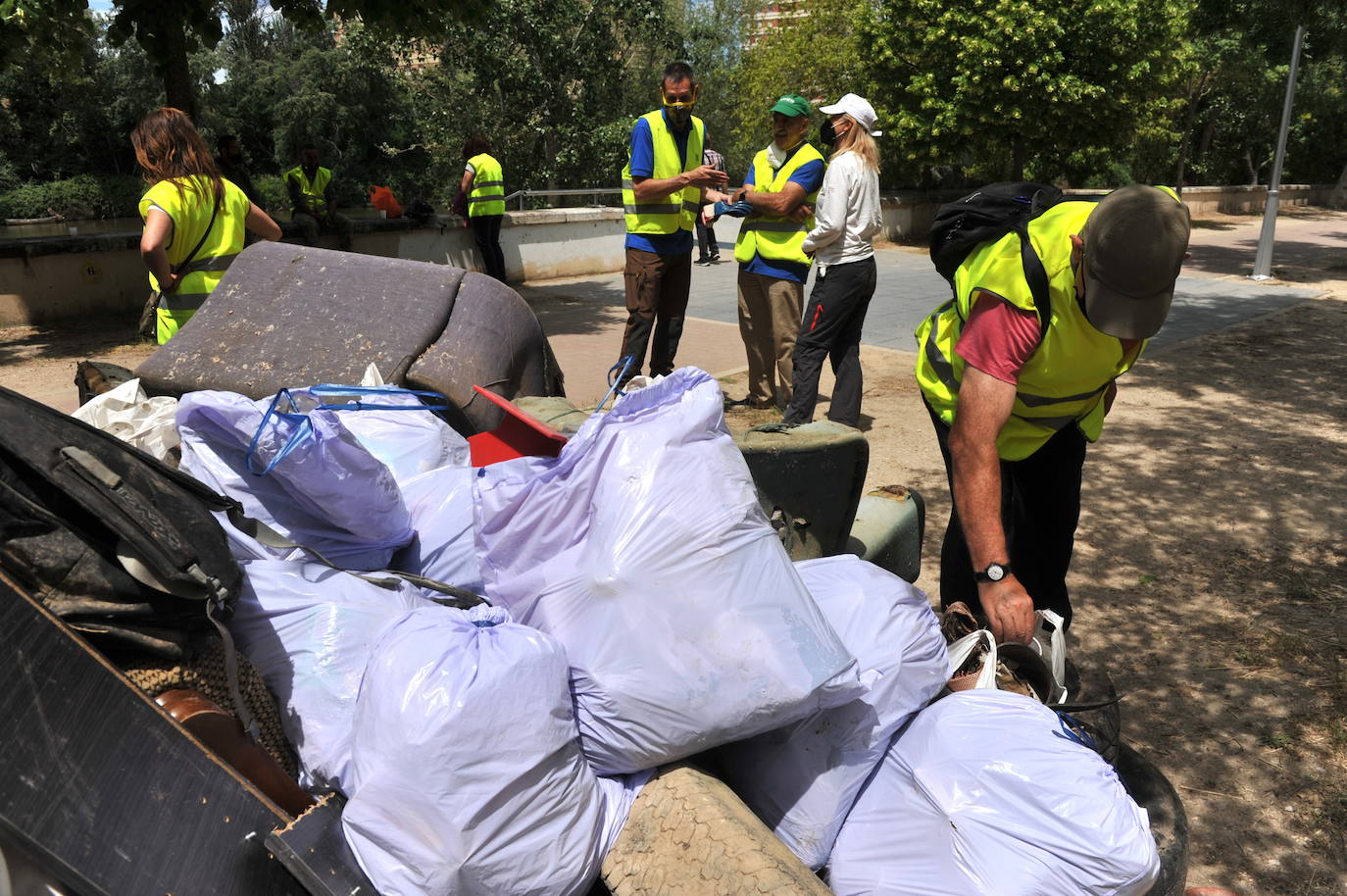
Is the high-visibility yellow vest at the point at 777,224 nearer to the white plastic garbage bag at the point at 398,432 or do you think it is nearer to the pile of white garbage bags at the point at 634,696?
the white plastic garbage bag at the point at 398,432

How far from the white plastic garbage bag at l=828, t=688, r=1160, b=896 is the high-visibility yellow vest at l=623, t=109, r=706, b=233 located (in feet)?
14.4

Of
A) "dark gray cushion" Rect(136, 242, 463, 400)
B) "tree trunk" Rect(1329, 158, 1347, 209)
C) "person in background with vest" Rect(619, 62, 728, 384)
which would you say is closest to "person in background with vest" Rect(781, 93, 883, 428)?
"person in background with vest" Rect(619, 62, 728, 384)

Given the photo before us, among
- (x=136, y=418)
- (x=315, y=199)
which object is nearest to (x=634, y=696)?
(x=136, y=418)

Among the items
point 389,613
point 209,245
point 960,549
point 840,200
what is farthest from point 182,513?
point 840,200

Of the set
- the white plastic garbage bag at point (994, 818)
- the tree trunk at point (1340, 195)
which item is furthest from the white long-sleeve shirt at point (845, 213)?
the tree trunk at point (1340, 195)

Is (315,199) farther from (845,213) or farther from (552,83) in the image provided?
(552,83)

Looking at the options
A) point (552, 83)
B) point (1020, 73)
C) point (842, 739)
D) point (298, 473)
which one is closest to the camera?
point (842, 739)

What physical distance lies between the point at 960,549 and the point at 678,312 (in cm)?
361

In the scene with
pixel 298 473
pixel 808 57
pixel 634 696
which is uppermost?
pixel 808 57

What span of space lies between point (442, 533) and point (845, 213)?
11.5 ft

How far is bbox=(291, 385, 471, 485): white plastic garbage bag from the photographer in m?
2.58

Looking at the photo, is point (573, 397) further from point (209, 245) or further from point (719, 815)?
point (719, 815)

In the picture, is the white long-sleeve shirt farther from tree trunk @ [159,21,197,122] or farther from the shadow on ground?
tree trunk @ [159,21,197,122]

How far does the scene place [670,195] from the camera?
5762 millimetres
